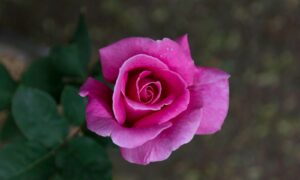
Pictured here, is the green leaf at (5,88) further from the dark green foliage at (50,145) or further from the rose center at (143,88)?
the rose center at (143,88)

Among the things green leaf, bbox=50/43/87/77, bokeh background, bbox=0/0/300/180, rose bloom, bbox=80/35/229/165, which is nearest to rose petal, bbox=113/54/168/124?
rose bloom, bbox=80/35/229/165

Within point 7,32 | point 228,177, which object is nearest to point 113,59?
point 7,32

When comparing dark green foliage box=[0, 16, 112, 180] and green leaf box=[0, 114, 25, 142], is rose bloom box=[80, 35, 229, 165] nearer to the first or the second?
dark green foliage box=[0, 16, 112, 180]

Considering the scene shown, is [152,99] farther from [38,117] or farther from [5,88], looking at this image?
[5,88]

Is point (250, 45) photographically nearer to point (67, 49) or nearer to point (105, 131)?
point (67, 49)

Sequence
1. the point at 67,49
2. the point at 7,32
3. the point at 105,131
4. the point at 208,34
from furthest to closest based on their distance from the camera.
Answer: the point at 208,34
the point at 7,32
the point at 67,49
the point at 105,131

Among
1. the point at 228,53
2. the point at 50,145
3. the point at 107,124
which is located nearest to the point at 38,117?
the point at 50,145

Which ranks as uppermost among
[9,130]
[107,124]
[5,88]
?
[107,124]
